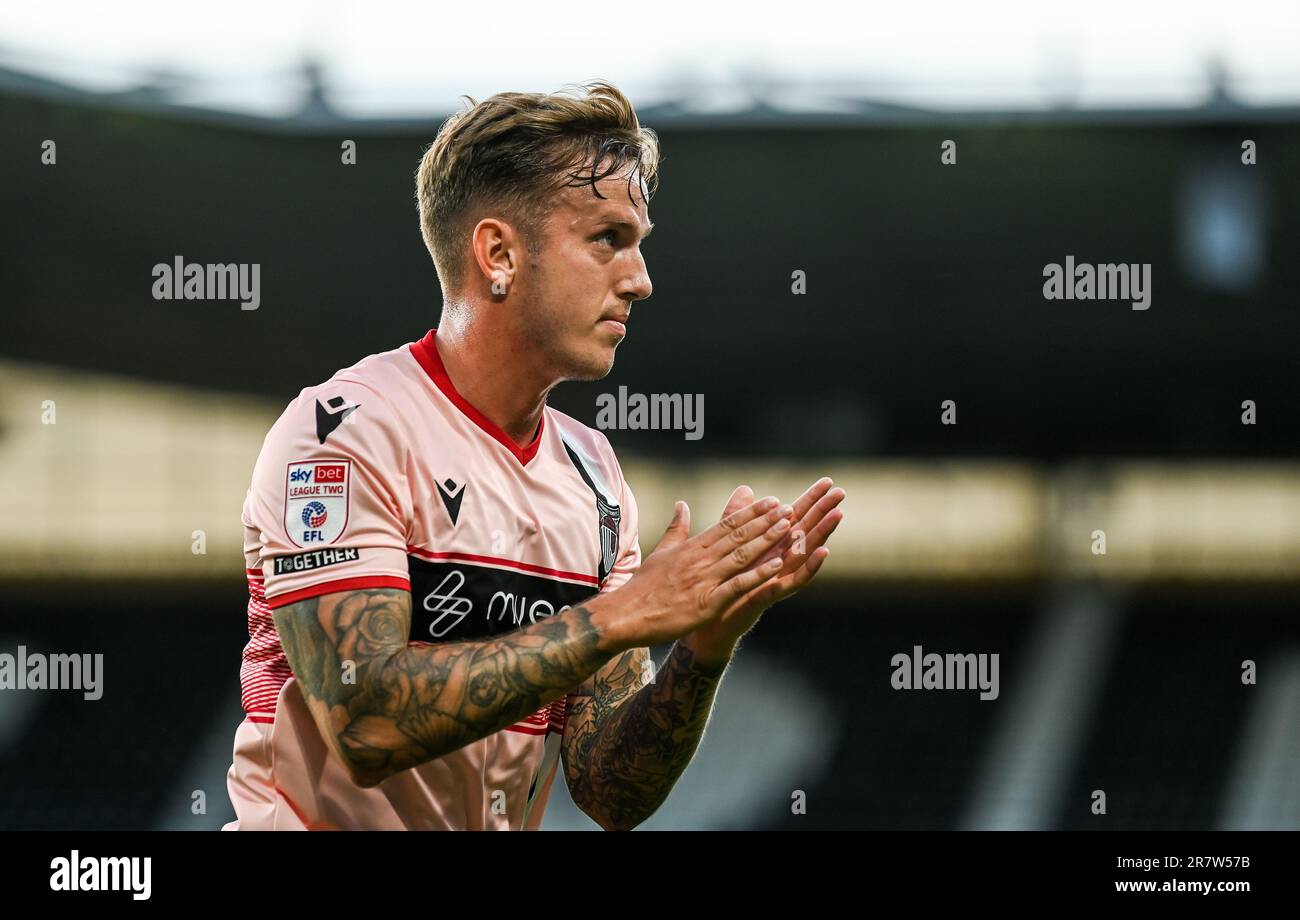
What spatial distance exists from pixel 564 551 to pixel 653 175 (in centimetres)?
79

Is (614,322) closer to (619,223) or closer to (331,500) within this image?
(619,223)

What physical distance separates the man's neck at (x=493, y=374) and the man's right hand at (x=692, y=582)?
20.0 inches

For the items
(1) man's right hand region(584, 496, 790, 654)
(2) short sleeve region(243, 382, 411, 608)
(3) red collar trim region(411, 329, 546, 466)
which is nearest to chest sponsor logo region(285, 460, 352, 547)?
(2) short sleeve region(243, 382, 411, 608)

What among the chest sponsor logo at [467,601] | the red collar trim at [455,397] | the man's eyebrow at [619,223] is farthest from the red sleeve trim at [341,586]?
the man's eyebrow at [619,223]

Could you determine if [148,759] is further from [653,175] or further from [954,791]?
[653,175]

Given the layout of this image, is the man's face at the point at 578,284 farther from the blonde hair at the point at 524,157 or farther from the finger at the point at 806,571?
the finger at the point at 806,571

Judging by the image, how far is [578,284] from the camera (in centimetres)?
261

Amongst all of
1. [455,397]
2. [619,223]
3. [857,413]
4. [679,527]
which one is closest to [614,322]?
[619,223]

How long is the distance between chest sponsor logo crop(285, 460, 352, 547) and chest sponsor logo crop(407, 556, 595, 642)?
19cm

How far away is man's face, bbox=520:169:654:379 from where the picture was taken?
260 cm

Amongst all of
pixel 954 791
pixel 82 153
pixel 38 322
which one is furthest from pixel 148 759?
pixel 954 791

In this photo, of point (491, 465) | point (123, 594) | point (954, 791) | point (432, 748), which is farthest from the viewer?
point (954, 791)

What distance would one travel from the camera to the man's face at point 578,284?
2604 mm

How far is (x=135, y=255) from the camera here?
7492mm
